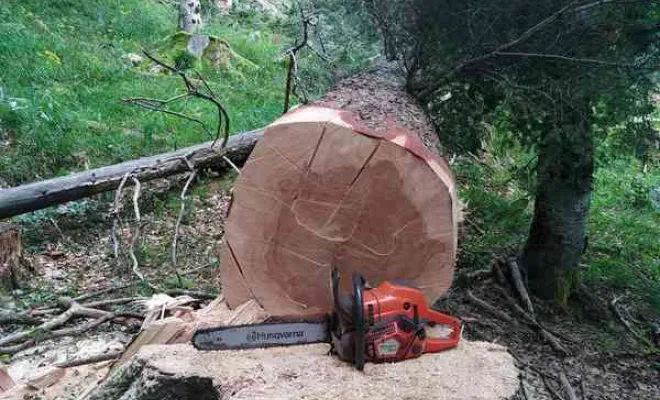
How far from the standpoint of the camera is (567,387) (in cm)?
380

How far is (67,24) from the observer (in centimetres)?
1026

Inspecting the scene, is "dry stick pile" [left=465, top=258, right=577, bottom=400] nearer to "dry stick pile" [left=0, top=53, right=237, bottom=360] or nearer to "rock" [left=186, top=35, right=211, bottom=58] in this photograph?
"dry stick pile" [left=0, top=53, right=237, bottom=360]

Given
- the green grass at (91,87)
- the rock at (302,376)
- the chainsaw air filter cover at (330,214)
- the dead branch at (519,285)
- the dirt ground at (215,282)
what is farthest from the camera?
the green grass at (91,87)

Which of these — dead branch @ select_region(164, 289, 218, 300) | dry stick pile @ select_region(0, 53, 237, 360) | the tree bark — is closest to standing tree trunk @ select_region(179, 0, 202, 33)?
the tree bark

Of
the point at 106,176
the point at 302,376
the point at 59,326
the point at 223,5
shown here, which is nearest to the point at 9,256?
the point at 59,326

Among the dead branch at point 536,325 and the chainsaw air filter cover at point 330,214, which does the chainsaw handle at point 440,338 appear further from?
the dead branch at point 536,325

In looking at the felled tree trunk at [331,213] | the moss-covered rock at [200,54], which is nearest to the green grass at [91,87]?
the moss-covered rock at [200,54]

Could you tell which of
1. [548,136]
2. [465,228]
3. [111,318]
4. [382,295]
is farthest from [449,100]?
[111,318]

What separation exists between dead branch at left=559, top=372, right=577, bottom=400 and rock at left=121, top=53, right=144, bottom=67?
7622mm

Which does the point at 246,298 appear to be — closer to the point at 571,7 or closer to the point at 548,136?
the point at 548,136

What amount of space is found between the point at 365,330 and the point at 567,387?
2.00m

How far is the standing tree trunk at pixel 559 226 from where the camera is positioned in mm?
4488

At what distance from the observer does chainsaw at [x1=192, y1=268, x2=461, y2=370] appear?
7.87 feet

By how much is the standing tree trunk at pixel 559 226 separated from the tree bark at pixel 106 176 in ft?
8.62
